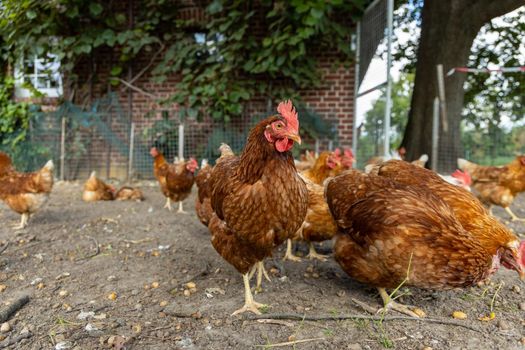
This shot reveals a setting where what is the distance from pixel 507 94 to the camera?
8.80 metres

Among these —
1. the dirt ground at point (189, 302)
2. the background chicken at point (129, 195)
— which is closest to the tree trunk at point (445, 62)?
the dirt ground at point (189, 302)

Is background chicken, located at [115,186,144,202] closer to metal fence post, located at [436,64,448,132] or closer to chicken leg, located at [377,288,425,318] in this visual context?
chicken leg, located at [377,288,425,318]

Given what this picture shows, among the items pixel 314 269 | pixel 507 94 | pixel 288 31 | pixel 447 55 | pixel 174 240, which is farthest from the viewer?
pixel 507 94

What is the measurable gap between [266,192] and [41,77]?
922cm

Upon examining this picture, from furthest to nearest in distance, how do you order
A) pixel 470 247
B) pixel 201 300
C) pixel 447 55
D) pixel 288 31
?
pixel 288 31
pixel 447 55
pixel 201 300
pixel 470 247

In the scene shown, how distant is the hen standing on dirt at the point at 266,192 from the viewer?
218 centimetres

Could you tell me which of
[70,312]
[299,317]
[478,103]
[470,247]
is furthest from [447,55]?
[70,312]

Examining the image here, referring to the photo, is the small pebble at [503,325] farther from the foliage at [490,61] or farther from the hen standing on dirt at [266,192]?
the foliage at [490,61]

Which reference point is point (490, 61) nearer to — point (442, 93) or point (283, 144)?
point (442, 93)

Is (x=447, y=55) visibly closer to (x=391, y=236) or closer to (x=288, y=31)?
(x=288, y=31)

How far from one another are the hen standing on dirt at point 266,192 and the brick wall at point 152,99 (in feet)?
19.1

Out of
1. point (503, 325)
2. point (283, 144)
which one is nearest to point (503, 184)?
point (503, 325)

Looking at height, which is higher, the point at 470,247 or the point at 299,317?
the point at 470,247

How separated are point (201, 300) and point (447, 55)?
6.11 meters
